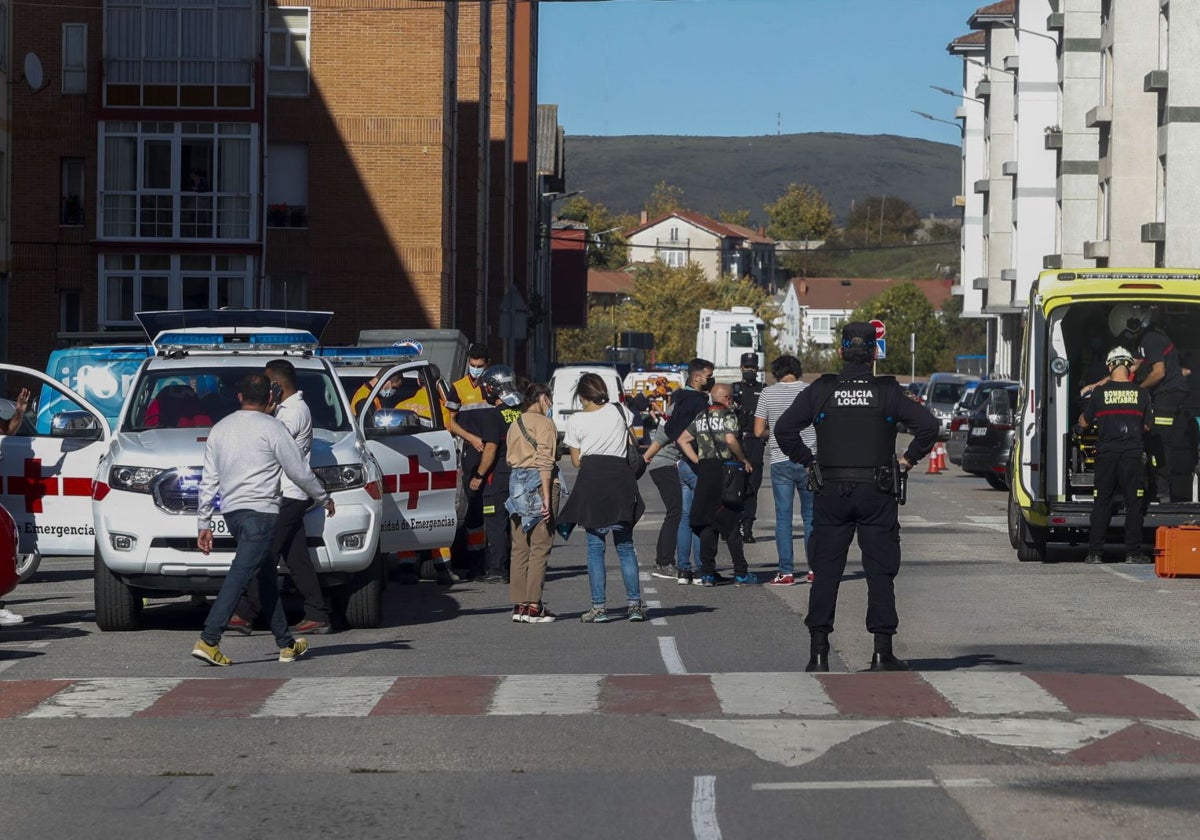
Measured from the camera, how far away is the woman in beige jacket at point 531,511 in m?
13.8

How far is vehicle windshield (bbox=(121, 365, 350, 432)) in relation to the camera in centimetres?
1360

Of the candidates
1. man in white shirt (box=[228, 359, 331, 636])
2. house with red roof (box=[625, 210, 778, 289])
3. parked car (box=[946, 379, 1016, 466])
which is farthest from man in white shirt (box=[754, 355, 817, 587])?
house with red roof (box=[625, 210, 778, 289])

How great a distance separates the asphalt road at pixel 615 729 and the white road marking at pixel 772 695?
0.03 m

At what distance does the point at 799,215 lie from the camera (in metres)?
194

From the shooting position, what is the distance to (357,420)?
14.2 meters

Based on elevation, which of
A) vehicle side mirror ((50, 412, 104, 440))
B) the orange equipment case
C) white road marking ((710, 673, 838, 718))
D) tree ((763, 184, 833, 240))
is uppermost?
tree ((763, 184, 833, 240))

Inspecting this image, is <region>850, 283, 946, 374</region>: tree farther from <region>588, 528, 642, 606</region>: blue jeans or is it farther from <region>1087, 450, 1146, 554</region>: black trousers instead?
<region>588, 528, 642, 606</region>: blue jeans

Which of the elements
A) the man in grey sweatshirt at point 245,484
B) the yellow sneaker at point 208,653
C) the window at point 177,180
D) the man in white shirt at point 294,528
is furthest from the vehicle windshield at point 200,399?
the window at point 177,180

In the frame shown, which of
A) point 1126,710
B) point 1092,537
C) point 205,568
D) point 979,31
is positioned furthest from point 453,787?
point 979,31

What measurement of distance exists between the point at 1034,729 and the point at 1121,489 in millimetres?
9096

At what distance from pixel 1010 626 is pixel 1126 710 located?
4082 millimetres

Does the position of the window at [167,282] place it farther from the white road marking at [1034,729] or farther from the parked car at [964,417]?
the white road marking at [1034,729]

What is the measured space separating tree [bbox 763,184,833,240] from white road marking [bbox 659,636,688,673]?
182515mm

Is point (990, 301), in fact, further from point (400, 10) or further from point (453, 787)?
point (453, 787)
